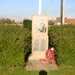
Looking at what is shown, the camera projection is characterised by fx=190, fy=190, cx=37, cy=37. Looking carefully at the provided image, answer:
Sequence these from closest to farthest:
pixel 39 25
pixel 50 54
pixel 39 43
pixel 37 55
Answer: pixel 50 54
pixel 37 55
pixel 39 43
pixel 39 25

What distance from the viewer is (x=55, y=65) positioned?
7.17m

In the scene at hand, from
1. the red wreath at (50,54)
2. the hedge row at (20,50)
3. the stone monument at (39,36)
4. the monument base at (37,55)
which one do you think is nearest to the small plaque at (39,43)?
the stone monument at (39,36)

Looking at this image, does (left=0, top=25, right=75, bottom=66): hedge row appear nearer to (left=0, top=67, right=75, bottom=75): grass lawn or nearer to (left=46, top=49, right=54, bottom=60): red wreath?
(left=0, top=67, right=75, bottom=75): grass lawn

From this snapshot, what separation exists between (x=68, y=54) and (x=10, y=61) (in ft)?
6.89

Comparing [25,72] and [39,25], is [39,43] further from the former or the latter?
[25,72]

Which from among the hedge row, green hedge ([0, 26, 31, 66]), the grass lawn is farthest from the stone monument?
the grass lawn

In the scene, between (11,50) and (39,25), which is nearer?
(11,50)

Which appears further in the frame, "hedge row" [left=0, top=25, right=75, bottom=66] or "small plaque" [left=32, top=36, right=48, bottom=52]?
"small plaque" [left=32, top=36, right=48, bottom=52]

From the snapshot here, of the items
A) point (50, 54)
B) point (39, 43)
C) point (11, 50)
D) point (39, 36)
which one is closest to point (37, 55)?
point (39, 43)

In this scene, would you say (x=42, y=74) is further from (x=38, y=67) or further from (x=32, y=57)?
(x=32, y=57)

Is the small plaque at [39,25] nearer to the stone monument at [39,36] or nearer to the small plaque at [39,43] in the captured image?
the stone monument at [39,36]

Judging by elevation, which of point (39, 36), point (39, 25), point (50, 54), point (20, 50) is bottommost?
point (50, 54)

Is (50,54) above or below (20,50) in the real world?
below

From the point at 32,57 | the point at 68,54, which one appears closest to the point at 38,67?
the point at 68,54
